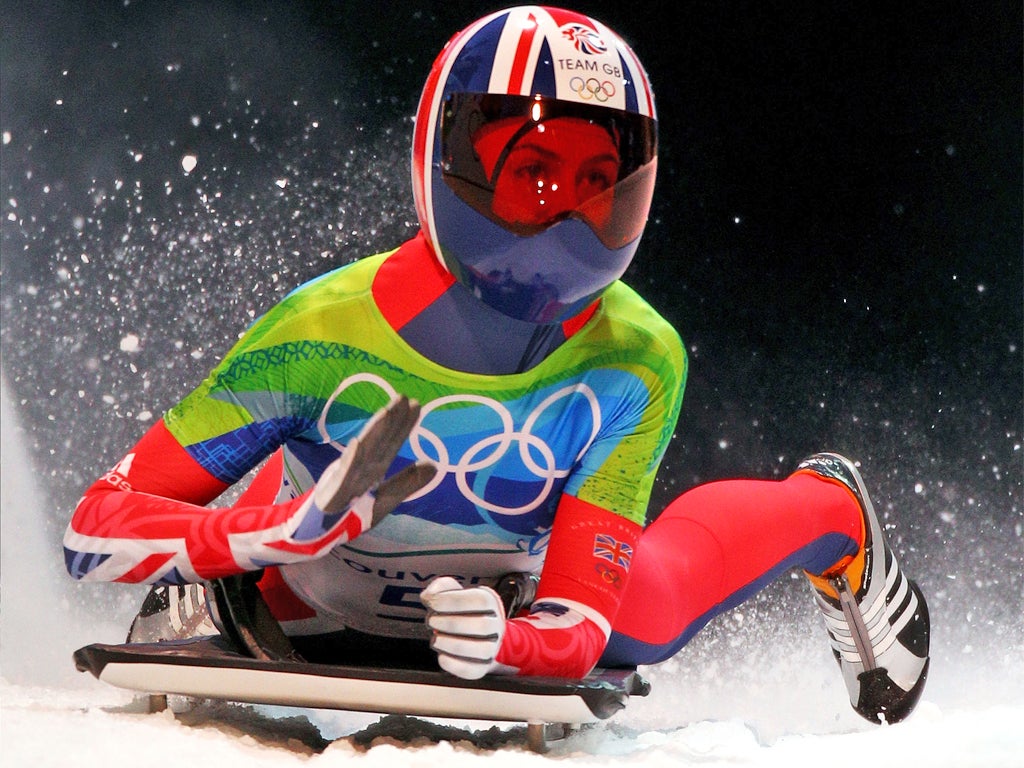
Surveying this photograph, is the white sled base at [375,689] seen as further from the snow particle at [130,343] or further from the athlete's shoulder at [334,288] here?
the snow particle at [130,343]

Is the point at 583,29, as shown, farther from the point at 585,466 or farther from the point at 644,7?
the point at 644,7

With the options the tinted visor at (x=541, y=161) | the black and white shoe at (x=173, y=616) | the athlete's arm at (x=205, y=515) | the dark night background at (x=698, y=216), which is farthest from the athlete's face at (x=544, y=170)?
the dark night background at (x=698, y=216)

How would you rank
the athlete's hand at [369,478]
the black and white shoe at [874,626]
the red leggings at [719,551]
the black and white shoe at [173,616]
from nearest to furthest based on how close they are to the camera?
the athlete's hand at [369,478] < the red leggings at [719,551] < the black and white shoe at [173,616] < the black and white shoe at [874,626]

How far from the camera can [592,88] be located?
2.18m

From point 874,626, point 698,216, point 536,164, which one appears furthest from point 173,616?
point 698,216

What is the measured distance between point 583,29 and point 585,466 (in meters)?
0.78

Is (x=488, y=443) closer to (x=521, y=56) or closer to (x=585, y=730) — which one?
(x=585, y=730)

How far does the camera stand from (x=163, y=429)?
7.54 ft

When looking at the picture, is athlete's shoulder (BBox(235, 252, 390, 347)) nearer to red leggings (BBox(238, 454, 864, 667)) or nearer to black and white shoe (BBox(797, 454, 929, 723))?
red leggings (BBox(238, 454, 864, 667))

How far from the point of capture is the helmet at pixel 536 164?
84.0 inches

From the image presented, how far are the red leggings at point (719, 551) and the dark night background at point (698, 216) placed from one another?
1137 millimetres

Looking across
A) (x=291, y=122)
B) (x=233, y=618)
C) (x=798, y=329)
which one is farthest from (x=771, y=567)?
(x=291, y=122)

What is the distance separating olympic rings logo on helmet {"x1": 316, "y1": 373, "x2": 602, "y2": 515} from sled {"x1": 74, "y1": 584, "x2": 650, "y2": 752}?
1.26ft

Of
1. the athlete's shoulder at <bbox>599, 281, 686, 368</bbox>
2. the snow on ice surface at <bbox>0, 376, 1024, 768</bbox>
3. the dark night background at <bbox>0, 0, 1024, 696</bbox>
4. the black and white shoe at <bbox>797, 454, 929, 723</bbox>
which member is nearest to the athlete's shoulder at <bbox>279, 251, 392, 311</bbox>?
the athlete's shoulder at <bbox>599, 281, 686, 368</bbox>
